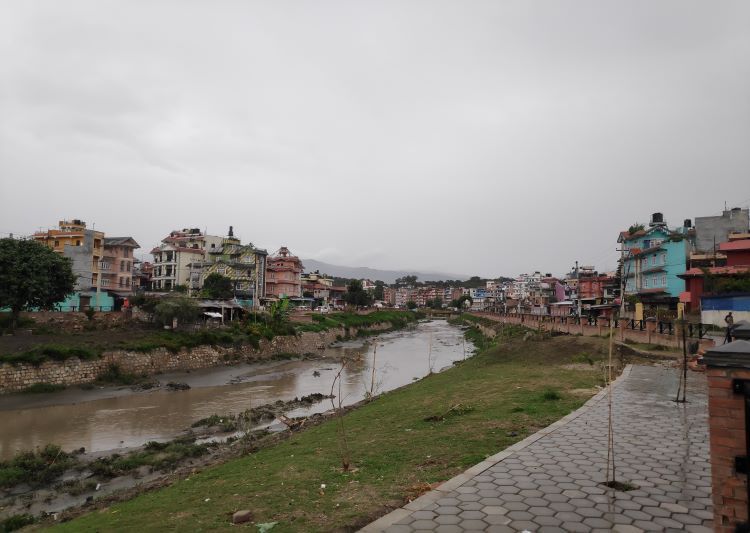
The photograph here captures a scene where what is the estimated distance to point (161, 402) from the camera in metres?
26.0

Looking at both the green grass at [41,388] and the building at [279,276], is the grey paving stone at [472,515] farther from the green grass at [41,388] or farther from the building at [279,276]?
the building at [279,276]

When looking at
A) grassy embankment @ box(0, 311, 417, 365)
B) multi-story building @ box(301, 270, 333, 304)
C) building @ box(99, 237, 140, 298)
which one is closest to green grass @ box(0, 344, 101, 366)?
grassy embankment @ box(0, 311, 417, 365)

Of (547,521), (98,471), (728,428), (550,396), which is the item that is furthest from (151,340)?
(728,428)

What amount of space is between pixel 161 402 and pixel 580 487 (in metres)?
25.0

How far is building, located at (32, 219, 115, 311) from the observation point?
174 ft

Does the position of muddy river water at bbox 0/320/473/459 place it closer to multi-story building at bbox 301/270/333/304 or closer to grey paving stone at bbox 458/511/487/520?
grey paving stone at bbox 458/511/487/520

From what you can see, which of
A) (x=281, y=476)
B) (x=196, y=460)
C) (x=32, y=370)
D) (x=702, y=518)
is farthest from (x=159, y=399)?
(x=702, y=518)

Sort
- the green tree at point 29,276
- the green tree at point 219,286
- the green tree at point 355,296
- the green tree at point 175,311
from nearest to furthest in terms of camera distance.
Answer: the green tree at point 29,276 < the green tree at point 175,311 < the green tree at point 219,286 < the green tree at point 355,296

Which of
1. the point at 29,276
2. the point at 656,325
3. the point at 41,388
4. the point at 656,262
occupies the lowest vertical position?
the point at 41,388

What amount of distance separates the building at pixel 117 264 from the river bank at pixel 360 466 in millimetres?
53952

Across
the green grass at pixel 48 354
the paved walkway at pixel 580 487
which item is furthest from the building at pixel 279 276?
the paved walkway at pixel 580 487

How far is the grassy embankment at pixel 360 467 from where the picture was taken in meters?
6.62

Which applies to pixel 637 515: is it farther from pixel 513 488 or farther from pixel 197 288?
pixel 197 288

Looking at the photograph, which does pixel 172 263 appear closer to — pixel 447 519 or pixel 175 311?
pixel 175 311
